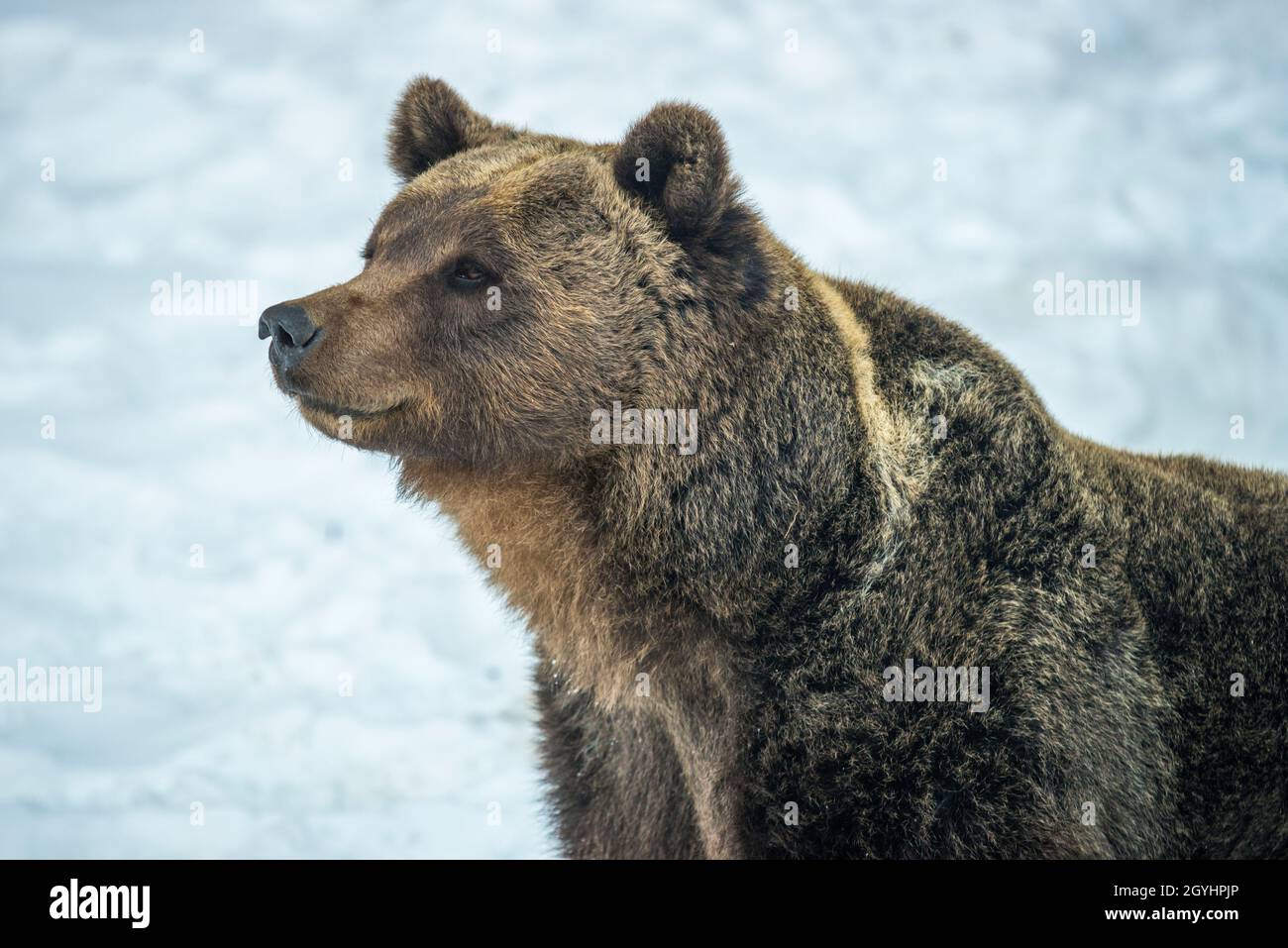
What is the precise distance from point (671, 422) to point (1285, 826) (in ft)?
15.0

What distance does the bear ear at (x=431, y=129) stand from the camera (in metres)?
9.95

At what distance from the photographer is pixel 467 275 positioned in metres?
8.47

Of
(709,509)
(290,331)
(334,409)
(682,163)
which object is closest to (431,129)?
(682,163)

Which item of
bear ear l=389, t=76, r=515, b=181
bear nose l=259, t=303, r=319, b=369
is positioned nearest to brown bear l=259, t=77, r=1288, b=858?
bear nose l=259, t=303, r=319, b=369

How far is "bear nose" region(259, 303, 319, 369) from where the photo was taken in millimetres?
7875

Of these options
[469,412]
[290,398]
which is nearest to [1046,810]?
[469,412]

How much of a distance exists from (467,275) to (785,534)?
2599mm

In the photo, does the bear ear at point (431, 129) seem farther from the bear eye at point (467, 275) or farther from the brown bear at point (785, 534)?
the bear eye at point (467, 275)

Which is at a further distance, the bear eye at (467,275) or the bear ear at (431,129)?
the bear ear at (431,129)

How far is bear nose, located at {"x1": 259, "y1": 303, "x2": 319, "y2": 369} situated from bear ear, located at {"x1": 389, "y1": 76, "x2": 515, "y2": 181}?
2.64 metres

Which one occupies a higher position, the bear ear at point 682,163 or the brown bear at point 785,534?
the bear ear at point 682,163

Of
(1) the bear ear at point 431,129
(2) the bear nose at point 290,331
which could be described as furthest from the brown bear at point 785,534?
(1) the bear ear at point 431,129

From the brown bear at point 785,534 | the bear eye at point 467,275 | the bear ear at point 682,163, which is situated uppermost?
the bear ear at point 682,163

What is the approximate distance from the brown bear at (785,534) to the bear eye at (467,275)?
24 mm
